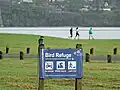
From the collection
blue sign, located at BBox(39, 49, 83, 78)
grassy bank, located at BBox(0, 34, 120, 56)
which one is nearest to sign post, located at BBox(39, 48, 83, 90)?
blue sign, located at BBox(39, 49, 83, 78)

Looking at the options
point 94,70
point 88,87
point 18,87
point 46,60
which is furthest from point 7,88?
point 94,70

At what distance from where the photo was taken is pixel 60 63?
16.0 m

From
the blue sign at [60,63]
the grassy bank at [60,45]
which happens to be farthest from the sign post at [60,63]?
the grassy bank at [60,45]

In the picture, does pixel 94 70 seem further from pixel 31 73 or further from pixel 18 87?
pixel 18 87

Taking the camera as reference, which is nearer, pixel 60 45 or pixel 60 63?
pixel 60 63

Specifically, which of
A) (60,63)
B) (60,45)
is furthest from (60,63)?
(60,45)

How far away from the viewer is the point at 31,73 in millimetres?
27188

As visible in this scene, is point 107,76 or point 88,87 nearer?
point 88,87

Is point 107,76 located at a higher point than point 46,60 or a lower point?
lower

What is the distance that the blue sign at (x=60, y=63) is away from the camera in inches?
631

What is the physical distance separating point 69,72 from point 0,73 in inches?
→ 441

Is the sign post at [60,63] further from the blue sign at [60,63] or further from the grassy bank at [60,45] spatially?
the grassy bank at [60,45]

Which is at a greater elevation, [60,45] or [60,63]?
[60,63]

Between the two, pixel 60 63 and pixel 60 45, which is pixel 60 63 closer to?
pixel 60 63
